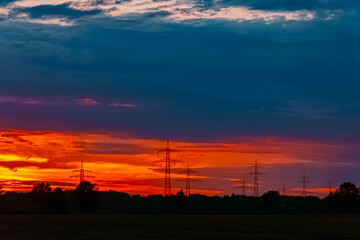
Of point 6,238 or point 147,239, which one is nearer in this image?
point 6,238

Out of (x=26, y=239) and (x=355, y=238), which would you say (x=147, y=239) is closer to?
(x=26, y=239)

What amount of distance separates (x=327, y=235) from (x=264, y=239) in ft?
36.4

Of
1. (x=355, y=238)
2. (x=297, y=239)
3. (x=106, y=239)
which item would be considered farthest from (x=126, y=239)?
(x=355, y=238)

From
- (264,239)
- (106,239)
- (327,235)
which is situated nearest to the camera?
(106,239)

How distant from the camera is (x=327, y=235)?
7381 centimetres

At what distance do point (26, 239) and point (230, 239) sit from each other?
20.7 meters

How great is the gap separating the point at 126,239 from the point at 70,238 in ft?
18.0

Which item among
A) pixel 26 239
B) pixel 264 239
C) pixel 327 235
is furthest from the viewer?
pixel 327 235

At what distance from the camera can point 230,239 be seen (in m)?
64.7

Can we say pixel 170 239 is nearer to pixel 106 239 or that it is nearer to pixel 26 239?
pixel 106 239

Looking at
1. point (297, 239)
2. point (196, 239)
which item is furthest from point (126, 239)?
point (297, 239)

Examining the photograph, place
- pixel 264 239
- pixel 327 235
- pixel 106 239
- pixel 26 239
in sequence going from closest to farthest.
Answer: pixel 26 239 → pixel 106 239 → pixel 264 239 → pixel 327 235

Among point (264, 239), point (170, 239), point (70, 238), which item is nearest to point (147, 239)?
point (170, 239)

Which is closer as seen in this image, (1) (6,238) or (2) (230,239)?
Answer: (1) (6,238)
